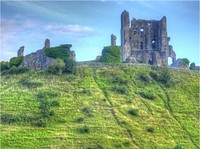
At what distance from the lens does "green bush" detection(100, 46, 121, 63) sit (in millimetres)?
121625

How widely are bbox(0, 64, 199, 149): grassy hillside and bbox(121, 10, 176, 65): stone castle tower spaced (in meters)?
15.8

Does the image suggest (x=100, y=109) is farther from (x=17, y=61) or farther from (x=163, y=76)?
(x=17, y=61)

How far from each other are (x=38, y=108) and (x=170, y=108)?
2869 cm

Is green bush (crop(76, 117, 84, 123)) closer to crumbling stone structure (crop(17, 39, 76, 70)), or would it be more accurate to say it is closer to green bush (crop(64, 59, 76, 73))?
green bush (crop(64, 59, 76, 73))

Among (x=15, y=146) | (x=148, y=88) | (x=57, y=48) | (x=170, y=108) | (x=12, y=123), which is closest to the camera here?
(x=15, y=146)

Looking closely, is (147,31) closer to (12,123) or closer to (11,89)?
(11,89)

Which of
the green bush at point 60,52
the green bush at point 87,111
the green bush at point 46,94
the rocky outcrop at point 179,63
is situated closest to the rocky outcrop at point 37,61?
the green bush at point 60,52

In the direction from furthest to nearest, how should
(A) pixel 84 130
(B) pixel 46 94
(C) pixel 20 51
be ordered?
1. (C) pixel 20 51
2. (B) pixel 46 94
3. (A) pixel 84 130

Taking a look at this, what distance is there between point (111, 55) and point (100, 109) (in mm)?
31632

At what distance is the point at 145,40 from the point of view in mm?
136625

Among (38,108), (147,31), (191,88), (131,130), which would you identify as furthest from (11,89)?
(147,31)

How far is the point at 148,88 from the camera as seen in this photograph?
108m

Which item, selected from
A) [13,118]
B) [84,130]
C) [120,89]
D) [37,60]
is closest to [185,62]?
[120,89]

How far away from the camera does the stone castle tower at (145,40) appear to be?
133 m
